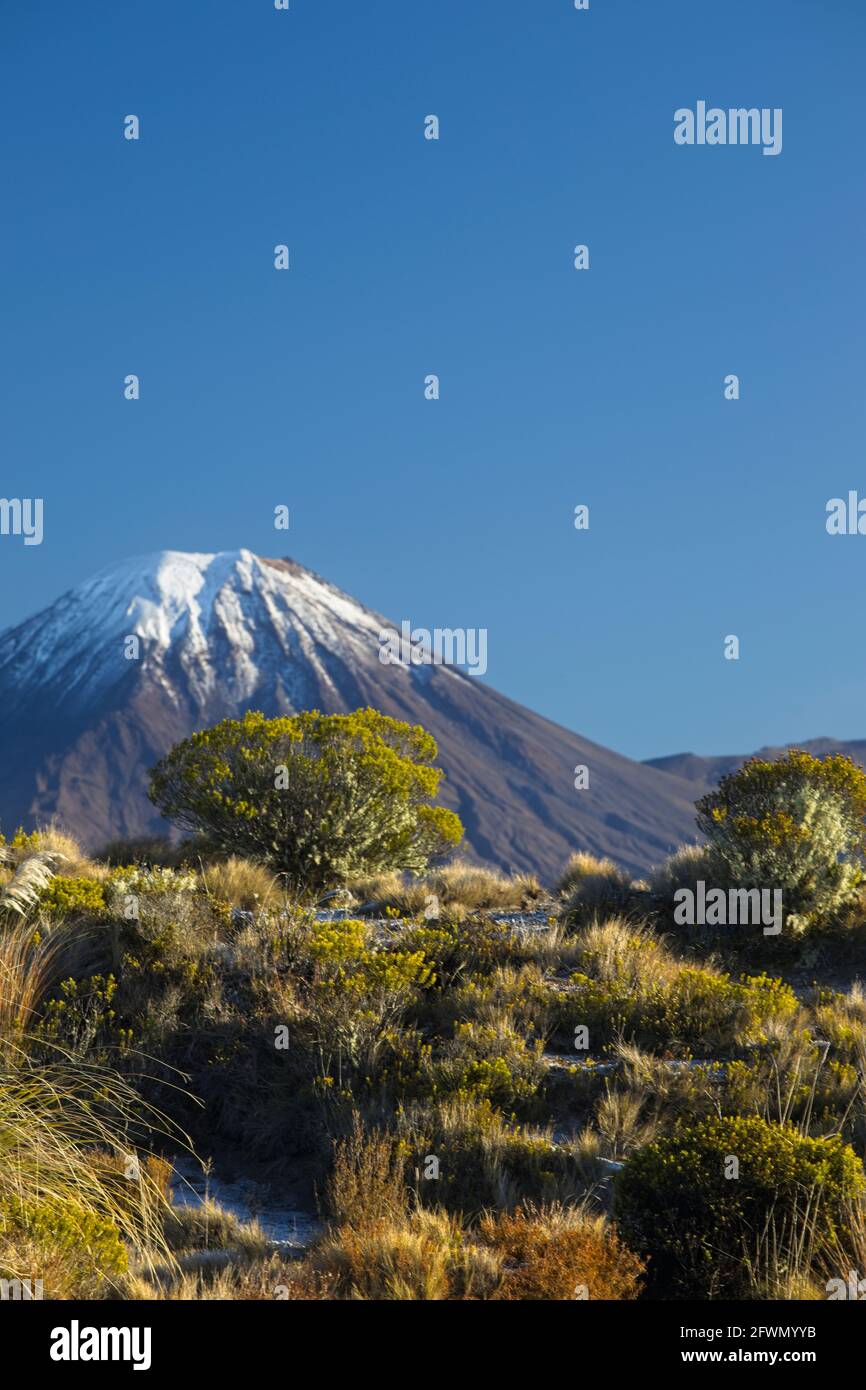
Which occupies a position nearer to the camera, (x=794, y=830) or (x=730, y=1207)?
(x=730, y=1207)

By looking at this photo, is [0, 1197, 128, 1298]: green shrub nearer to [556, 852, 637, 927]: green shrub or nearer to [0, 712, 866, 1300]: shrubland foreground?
[0, 712, 866, 1300]: shrubland foreground

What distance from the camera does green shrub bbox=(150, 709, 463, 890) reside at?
17422 millimetres

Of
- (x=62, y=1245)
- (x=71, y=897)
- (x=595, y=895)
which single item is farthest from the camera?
(x=595, y=895)

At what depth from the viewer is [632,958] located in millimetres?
11570

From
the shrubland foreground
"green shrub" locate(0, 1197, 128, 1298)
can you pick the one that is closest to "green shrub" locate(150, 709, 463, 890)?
the shrubland foreground

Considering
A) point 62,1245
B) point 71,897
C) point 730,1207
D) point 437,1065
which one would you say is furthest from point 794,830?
point 62,1245

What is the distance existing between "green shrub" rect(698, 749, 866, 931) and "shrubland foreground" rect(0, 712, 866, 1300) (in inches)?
2.0

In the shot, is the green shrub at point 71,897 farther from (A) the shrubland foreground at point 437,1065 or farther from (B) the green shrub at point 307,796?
(B) the green shrub at point 307,796

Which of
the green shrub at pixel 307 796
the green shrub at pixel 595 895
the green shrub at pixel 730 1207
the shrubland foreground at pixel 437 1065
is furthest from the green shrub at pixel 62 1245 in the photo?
the green shrub at pixel 307 796

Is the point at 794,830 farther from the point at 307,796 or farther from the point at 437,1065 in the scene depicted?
the point at 437,1065

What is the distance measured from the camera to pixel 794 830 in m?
14.8

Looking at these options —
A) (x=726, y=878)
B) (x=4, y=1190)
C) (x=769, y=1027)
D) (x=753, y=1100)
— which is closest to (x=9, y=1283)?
(x=4, y=1190)

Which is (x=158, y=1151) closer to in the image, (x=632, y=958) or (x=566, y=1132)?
(x=566, y=1132)

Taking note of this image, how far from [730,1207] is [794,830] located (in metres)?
8.79
